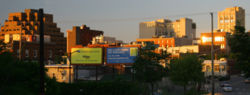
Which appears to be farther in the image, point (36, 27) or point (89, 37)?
point (36, 27)

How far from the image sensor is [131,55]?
6444 centimetres

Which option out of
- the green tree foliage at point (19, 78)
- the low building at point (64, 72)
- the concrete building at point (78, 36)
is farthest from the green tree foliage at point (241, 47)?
the concrete building at point (78, 36)

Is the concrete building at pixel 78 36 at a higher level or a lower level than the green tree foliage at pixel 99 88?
higher

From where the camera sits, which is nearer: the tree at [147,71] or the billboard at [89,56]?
the tree at [147,71]

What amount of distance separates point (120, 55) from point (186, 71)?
1397 centimetres

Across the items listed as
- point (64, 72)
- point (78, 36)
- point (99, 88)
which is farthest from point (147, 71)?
point (78, 36)

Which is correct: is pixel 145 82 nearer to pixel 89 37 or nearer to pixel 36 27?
pixel 89 37

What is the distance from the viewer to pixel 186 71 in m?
57.4

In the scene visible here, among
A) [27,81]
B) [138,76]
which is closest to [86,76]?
[138,76]

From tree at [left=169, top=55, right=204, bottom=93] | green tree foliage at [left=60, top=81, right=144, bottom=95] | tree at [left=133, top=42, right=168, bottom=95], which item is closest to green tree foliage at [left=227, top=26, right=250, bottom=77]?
tree at [left=169, top=55, right=204, bottom=93]

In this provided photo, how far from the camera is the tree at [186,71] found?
186 feet

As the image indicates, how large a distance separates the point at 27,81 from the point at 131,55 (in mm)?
38137

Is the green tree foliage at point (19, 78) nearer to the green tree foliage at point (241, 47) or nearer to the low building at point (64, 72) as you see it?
the low building at point (64, 72)

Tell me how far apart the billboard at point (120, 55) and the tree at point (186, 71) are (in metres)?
8.86
